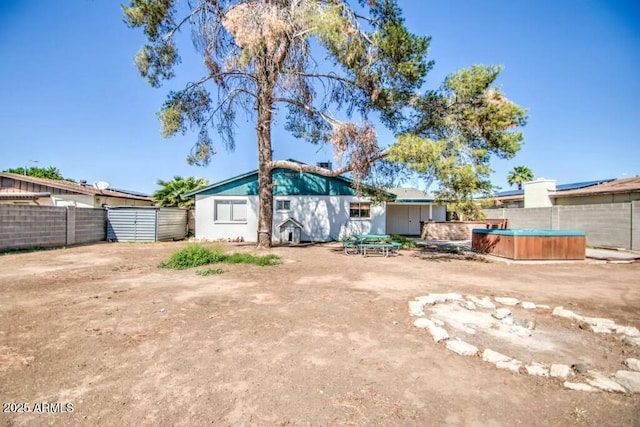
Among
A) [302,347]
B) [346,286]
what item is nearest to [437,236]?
[346,286]

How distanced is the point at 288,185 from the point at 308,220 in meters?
2.31

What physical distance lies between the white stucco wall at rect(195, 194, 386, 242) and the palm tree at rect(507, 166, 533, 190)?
2805cm

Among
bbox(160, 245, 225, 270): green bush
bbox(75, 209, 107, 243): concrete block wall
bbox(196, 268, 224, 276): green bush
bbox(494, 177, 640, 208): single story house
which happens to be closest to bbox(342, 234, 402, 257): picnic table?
bbox(160, 245, 225, 270): green bush

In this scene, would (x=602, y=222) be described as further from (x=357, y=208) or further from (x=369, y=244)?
(x=369, y=244)

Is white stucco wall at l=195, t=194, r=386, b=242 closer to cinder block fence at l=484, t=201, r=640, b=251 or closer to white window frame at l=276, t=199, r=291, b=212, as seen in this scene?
white window frame at l=276, t=199, r=291, b=212

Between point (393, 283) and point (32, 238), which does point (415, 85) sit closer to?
point (393, 283)

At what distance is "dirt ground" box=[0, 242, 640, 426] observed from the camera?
2502 mm

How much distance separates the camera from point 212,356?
343 centimetres

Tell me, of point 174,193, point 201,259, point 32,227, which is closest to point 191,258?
point 201,259

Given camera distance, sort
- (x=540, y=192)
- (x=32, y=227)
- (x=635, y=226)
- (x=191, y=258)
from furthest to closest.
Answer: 1. (x=540, y=192)
2. (x=635, y=226)
3. (x=32, y=227)
4. (x=191, y=258)

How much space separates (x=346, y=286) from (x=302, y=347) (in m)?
3.40

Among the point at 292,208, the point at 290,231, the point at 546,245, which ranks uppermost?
the point at 292,208

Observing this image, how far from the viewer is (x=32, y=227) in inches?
515

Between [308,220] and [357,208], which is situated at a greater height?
[357,208]
